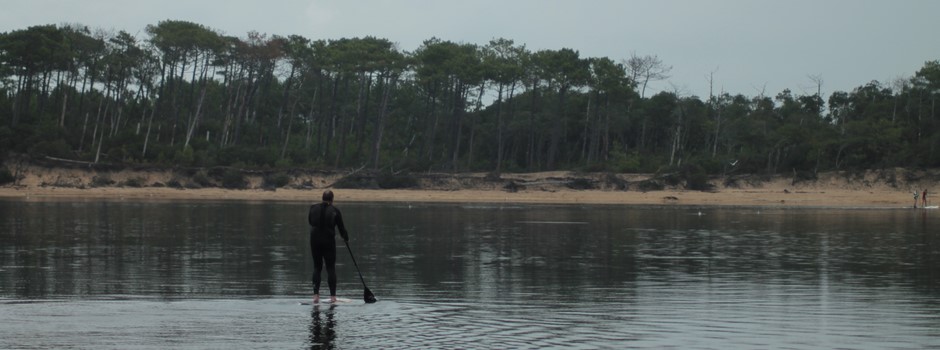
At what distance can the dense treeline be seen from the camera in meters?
65.9

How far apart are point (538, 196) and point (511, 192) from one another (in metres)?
3.09

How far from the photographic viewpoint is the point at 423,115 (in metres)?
93.7

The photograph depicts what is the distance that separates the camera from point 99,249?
851 inches

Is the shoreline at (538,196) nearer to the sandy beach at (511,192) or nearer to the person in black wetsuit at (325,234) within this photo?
the sandy beach at (511,192)

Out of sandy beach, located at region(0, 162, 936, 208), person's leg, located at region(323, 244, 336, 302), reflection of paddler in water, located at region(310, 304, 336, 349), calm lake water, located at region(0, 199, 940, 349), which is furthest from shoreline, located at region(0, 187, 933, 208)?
reflection of paddler in water, located at region(310, 304, 336, 349)

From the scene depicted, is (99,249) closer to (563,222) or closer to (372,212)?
(563,222)

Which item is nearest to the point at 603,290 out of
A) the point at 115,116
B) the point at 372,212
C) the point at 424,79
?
the point at 372,212

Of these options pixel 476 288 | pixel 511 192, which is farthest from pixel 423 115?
pixel 476 288

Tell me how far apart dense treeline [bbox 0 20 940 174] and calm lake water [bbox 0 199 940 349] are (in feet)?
123

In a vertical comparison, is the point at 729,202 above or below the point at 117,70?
below

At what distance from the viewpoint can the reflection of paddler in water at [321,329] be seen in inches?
385

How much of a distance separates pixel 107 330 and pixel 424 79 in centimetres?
6720

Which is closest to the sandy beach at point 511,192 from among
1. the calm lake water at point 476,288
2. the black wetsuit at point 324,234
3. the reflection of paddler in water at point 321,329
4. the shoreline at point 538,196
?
the shoreline at point 538,196

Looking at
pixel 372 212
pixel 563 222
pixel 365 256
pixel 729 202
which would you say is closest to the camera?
pixel 365 256
